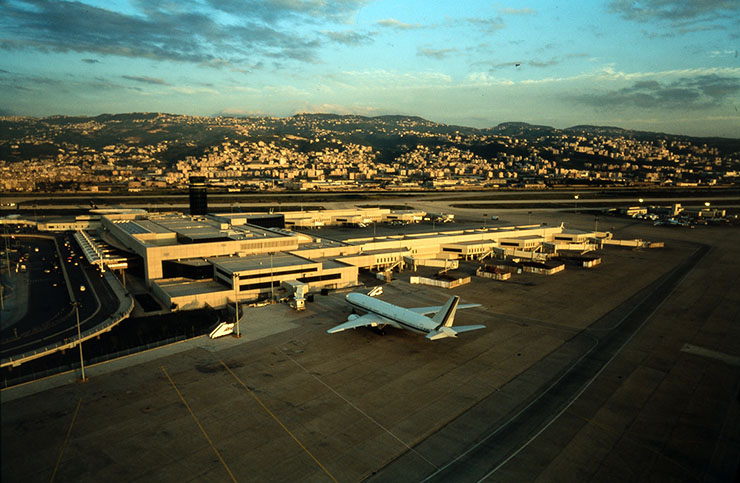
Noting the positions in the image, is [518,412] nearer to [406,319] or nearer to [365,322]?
[406,319]

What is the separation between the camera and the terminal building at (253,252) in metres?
67.4

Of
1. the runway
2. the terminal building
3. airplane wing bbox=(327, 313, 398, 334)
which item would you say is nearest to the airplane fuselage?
airplane wing bbox=(327, 313, 398, 334)

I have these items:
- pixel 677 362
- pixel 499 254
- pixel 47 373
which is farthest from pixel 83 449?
pixel 499 254

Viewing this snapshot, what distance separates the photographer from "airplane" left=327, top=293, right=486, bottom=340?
4579 cm

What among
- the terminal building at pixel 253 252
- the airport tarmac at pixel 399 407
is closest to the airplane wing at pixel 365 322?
the airport tarmac at pixel 399 407

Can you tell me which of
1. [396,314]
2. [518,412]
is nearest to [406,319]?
[396,314]

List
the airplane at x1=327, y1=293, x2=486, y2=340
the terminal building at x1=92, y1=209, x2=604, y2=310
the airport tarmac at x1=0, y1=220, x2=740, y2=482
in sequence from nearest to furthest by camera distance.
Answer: the airport tarmac at x1=0, y1=220, x2=740, y2=482 → the airplane at x1=327, y1=293, x2=486, y2=340 → the terminal building at x1=92, y1=209, x2=604, y2=310

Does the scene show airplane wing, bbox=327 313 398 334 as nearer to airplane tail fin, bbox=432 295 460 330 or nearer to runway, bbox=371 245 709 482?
airplane tail fin, bbox=432 295 460 330

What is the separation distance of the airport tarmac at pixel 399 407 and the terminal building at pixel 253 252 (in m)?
12.8

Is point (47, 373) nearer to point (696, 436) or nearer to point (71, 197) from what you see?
point (696, 436)

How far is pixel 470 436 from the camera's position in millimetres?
31172

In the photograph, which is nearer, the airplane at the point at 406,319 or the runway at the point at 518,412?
the runway at the point at 518,412

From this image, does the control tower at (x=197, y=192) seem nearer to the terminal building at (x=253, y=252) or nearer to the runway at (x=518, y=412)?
the terminal building at (x=253, y=252)

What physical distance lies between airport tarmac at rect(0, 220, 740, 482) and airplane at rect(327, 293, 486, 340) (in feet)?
5.78
